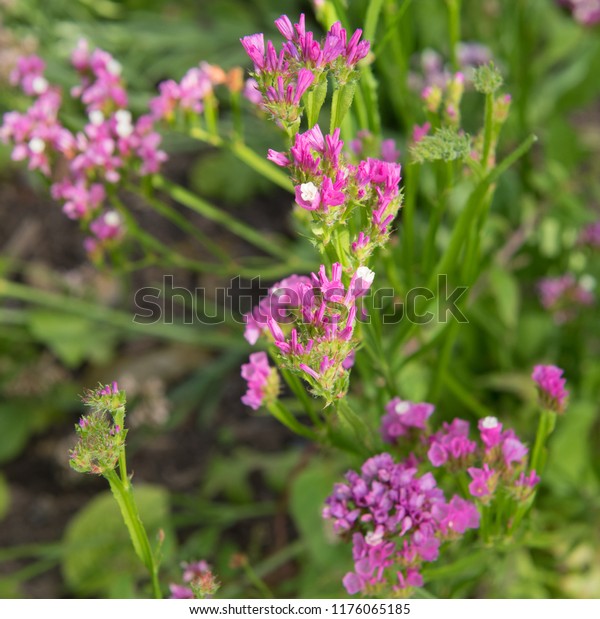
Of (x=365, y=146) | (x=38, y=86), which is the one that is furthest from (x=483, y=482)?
(x=38, y=86)

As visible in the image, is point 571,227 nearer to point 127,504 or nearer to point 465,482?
point 465,482

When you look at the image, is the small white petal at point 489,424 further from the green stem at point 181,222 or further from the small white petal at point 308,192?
the green stem at point 181,222

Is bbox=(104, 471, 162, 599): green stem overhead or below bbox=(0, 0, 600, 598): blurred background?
below

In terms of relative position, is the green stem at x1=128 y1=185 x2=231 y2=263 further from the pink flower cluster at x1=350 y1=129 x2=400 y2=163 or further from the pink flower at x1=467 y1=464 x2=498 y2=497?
the pink flower at x1=467 y1=464 x2=498 y2=497

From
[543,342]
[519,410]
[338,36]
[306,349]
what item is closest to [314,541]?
[519,410]

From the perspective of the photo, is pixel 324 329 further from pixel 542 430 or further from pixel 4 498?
pixel 4 498

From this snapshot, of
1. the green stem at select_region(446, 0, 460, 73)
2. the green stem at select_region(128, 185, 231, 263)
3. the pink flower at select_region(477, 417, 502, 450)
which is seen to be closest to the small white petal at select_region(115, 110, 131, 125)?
the green stem at select_region(128, 185, 231, 263)

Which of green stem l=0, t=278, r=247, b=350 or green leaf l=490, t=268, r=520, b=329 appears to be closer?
green leaf l=490, t=268, r=520, b=329
